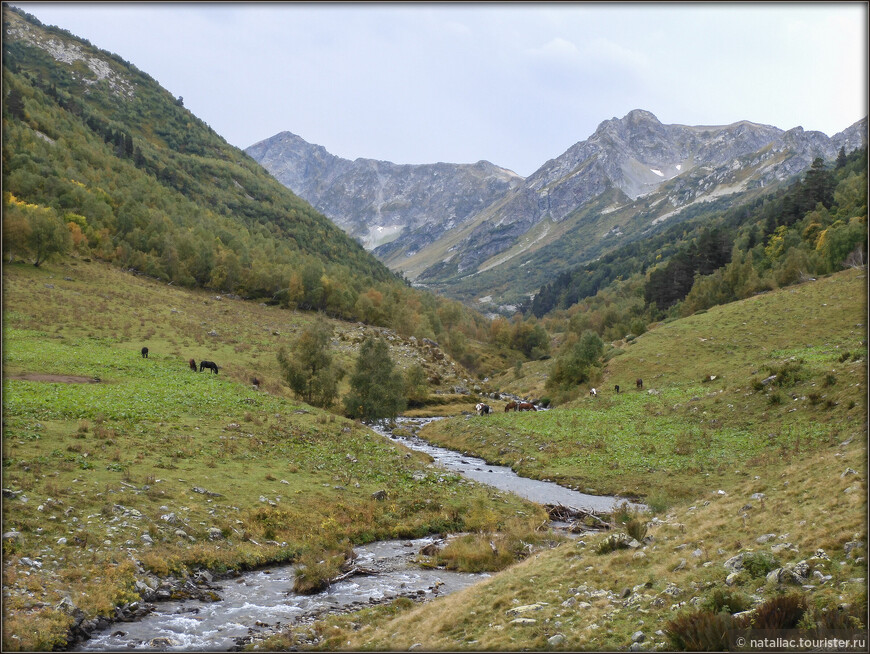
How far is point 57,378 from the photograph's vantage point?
38.8 m

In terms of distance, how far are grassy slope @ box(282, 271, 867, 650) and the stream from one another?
1.76 m

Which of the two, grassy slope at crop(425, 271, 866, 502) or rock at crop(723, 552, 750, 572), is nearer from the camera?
rock at crop(723, 552, 750, 572)

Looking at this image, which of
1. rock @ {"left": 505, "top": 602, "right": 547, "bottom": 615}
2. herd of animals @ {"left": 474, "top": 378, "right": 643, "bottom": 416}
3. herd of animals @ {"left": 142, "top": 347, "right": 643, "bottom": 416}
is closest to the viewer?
rock @ {"left": 505, "top": 602, "right": 547, "bottom": 615}

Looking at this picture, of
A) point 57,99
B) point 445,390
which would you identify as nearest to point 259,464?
point 445,390

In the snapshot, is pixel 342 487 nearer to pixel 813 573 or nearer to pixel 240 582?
pixel 240 582

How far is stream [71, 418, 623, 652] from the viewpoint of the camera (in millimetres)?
13648

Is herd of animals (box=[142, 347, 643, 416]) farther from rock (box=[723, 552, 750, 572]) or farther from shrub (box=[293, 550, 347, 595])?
rock (box=[723, 552, 750, 572])

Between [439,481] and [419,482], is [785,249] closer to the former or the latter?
[439,481]

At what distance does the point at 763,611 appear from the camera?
925cm

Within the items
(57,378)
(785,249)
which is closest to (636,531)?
(57,378)

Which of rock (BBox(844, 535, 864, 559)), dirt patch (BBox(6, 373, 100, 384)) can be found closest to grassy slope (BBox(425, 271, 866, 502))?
rock (BBox(844, 535, 864, 559))

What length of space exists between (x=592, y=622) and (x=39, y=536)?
16.7 m

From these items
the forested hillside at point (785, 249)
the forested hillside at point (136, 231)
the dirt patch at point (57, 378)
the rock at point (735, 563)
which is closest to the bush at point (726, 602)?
the rock at point (735, 563)

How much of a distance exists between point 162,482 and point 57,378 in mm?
22739
